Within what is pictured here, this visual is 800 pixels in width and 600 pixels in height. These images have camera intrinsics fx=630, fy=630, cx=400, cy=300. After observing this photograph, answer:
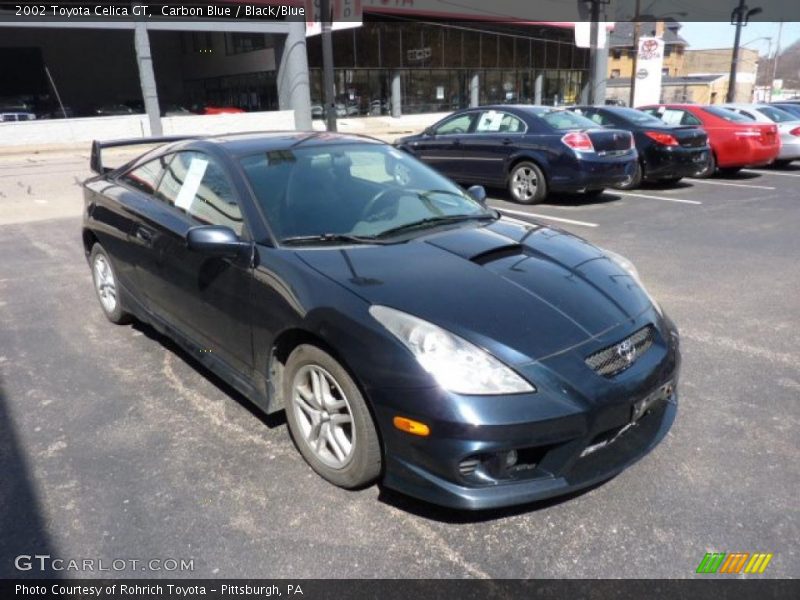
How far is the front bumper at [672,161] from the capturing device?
1078 centimetres

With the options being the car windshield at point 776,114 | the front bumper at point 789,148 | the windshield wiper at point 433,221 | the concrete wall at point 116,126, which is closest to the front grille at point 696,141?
the front bumper at point 789,148

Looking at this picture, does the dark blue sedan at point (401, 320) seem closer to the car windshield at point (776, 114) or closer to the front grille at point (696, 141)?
the front grille at point (696, 141)

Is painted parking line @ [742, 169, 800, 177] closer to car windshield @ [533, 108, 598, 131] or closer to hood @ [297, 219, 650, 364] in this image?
car windshield @ [533, 108, 598, 131]

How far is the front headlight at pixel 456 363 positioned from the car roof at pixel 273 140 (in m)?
1.72

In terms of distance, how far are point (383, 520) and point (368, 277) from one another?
1013 mm

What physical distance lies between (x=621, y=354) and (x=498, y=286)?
0.58 meters

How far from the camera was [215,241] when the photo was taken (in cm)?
298

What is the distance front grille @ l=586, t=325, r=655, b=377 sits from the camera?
2.47m

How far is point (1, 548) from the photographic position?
2.44 meters

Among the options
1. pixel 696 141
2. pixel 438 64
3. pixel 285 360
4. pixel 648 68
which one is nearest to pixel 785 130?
pixel 696 141

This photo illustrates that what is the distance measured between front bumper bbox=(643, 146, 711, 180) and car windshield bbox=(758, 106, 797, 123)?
16.4 ft

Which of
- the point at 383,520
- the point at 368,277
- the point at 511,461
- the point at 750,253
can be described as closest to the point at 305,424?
the point at 383,520

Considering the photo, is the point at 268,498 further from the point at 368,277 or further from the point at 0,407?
the point at 0,407

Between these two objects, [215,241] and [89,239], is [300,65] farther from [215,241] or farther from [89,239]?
[215,241]
